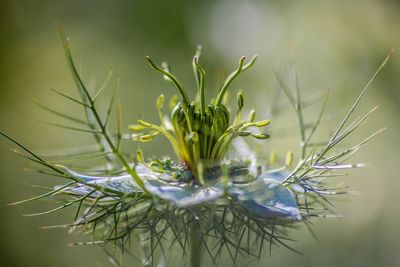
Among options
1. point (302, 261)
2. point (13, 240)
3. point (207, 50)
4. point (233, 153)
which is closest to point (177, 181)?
point (233, 153)

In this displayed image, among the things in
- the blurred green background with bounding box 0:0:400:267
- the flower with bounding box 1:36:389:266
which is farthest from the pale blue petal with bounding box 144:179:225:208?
the blurred green background with bounding box 0:0:400:267

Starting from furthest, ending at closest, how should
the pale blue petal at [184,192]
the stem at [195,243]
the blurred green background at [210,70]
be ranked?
1. the blurred green background at [210,70]
2. the stem at [195,243]
3. the pale blue petal at [184,192]

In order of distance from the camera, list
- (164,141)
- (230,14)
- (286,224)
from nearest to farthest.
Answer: (286,224) < (164,141) < (230,14)

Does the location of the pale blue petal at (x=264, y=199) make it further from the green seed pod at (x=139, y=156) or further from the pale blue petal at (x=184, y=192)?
the green seed pod at (x=139, y=156)

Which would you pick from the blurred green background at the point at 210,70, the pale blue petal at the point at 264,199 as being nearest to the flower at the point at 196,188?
the pale blue petal at the point at 264,199

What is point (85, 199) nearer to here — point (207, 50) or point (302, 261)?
point (302, 261)

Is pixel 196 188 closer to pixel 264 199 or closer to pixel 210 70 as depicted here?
pixel 264 199

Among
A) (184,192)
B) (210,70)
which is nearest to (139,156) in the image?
(184,192)

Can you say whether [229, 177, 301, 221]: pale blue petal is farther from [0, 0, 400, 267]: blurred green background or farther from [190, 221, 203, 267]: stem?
[0, 0, 400, 267]: blurred green background
